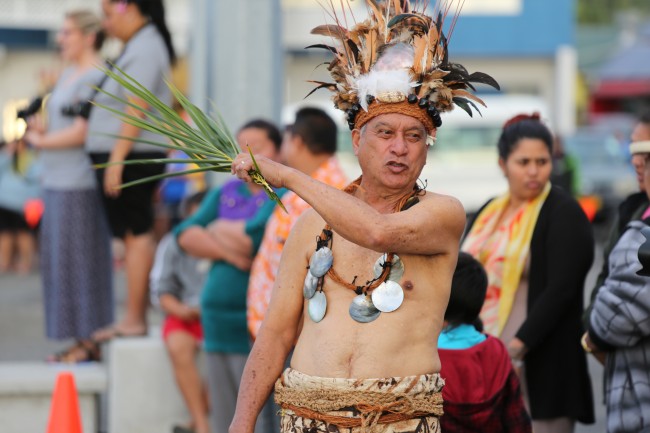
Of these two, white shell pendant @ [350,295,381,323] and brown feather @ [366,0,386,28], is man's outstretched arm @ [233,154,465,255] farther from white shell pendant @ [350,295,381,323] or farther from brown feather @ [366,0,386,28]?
brown feather @ [366,0,386,28]

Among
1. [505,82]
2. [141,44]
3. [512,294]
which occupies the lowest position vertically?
[512,294]

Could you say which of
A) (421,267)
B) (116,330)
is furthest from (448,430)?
(116,330)

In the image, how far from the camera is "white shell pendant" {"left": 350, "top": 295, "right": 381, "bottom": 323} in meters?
3.96

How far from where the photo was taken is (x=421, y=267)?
4.04 meters

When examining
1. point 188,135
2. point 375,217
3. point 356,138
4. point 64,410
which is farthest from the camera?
point 64,410

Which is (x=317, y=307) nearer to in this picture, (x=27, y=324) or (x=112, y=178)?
(x=112, y=178)

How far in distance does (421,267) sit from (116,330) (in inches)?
173

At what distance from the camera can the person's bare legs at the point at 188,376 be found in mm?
7801

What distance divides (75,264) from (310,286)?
14.3 ft

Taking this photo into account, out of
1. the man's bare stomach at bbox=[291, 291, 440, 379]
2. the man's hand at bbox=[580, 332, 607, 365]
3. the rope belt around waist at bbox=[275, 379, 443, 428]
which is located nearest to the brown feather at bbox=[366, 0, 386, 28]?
the man's bare stomach at bbox=[291, 291, 440, 379]

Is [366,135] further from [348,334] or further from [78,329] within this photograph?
[78,329]

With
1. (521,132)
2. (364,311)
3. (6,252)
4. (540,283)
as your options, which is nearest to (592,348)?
(540,283)

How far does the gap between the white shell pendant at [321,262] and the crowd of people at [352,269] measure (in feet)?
0.03

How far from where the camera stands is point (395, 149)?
399 cm
